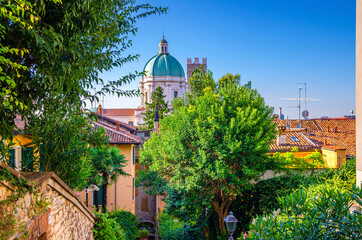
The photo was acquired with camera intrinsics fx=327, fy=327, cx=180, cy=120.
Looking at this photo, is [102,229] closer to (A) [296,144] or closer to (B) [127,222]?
(B) [127,222]

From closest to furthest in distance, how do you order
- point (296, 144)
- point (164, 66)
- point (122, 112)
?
point (296, 144), point (164, 66), point (122, 112)

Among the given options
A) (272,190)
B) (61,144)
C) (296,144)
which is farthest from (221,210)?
(61,144)

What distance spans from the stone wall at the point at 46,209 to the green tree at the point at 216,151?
8.57 m

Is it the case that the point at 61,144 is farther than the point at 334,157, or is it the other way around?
the point at 334,157

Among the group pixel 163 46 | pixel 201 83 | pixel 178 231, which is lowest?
pixel 178 231

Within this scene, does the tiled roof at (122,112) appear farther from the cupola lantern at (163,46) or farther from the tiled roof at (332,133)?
the tiled roof at (332,133)

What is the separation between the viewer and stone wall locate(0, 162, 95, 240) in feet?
12.8

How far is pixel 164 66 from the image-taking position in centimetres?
7550

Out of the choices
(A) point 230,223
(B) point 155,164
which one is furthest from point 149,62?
(A) point 230,223

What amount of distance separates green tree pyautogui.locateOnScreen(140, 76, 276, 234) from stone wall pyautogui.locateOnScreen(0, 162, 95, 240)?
857cm

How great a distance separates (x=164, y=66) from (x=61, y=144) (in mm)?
70624

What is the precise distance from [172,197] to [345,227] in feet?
44.0

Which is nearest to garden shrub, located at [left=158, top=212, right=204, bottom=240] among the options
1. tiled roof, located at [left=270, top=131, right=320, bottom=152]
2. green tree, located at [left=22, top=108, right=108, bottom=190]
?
tiled roof, located at [left=270, top=131, right=320, bottom=152]

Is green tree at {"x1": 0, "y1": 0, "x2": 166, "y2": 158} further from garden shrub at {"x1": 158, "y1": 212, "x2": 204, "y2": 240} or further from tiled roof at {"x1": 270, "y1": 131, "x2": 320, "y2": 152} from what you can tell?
tiled roof at {"x1": 270, "y1": 131, "x2": 320, "y2": 152}
